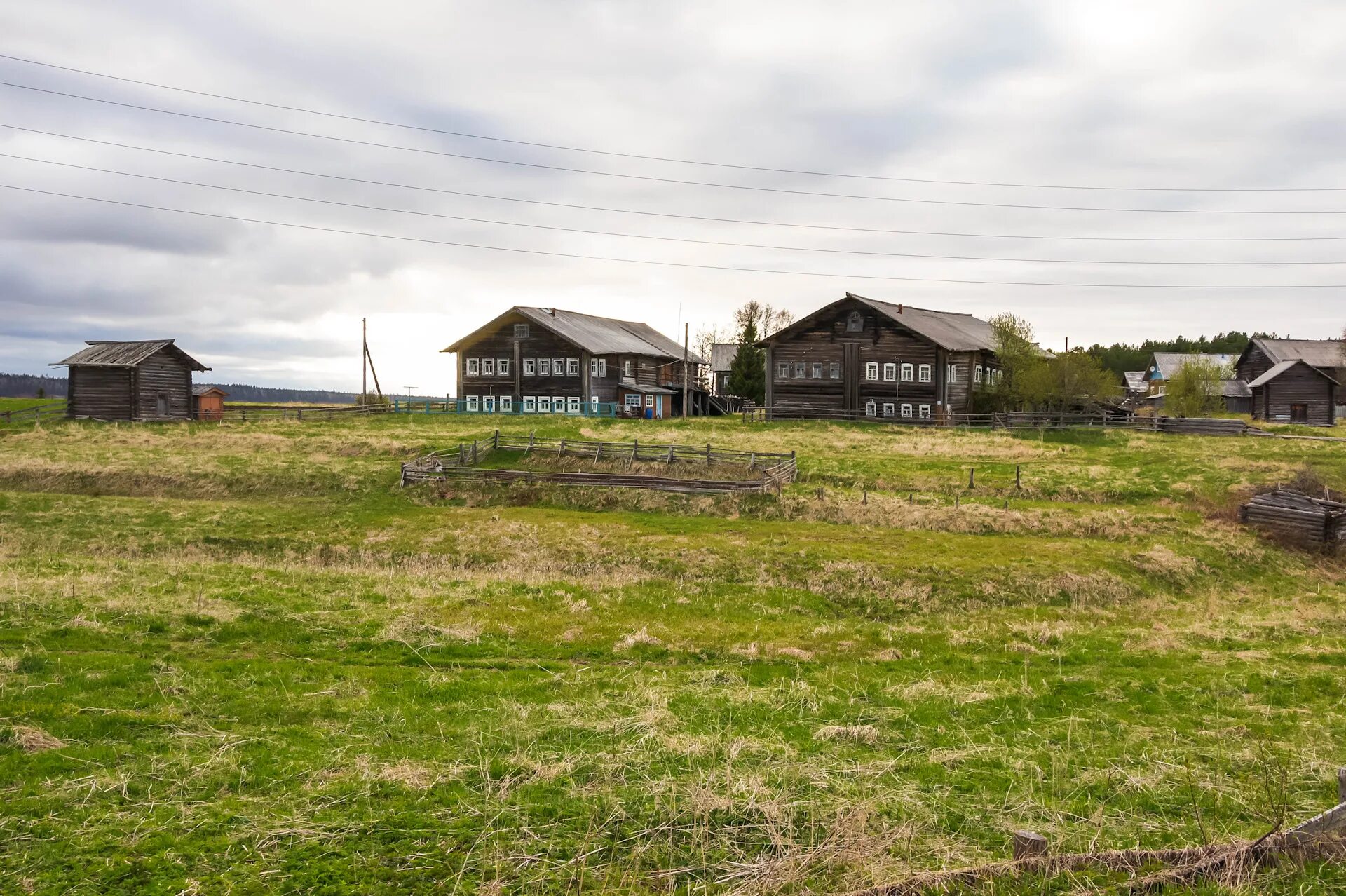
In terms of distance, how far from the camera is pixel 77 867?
24.2ft

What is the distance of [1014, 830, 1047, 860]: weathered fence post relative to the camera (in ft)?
22.2

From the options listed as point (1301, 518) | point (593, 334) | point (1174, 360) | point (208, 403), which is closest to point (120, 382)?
point (208, 403)

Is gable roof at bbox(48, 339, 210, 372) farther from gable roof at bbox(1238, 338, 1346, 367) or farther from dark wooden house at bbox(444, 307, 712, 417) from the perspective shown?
gable roof at bbox(1238, 338, 1346, 367)

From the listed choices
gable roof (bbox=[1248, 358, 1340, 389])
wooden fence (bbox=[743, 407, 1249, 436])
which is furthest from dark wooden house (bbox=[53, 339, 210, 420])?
gable roof (bbox=[1248, 358, 1340, 389])

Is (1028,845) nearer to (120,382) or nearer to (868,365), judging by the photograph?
(868,365)

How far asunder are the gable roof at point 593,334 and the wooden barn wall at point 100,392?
21595 mm

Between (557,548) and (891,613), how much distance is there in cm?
1036

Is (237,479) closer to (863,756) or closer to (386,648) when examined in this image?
(386,648)

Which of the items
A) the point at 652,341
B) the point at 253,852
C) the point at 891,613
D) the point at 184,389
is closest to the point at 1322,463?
the point at 891,613

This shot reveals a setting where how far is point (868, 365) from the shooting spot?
206ft

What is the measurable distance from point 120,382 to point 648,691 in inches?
2181

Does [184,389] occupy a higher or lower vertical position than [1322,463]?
higher

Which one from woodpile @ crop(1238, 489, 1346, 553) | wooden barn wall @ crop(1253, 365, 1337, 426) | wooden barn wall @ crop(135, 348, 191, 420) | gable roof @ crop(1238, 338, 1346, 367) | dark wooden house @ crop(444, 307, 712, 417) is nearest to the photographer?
woodpile @ crop(1238, 489, 1346, 553)

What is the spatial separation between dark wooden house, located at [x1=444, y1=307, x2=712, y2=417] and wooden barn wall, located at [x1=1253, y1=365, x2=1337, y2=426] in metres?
45.8
